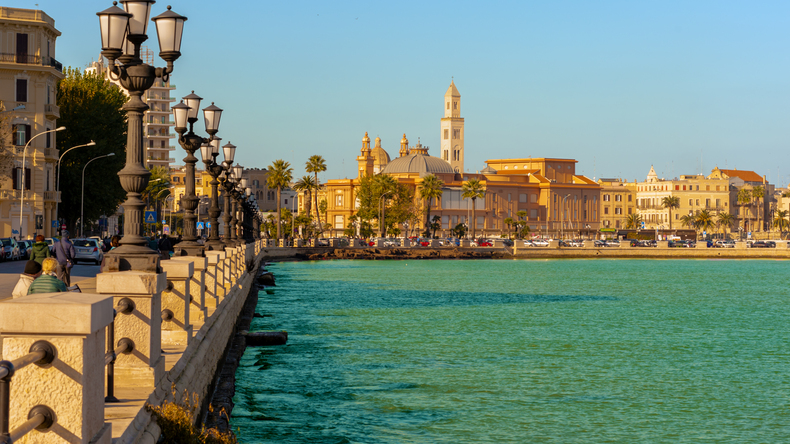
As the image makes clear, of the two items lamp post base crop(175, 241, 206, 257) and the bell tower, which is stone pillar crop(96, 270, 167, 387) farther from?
the bell tower

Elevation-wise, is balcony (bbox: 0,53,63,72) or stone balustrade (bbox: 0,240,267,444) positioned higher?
balcony (bbox: 0,53,63,72)

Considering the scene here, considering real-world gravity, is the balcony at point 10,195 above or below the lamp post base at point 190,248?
above

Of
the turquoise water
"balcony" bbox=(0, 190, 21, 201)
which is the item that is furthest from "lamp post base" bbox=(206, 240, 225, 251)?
"balcony" bbox=(0, 190, 21, 201)

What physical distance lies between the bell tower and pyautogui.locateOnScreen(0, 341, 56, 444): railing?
190647 mm

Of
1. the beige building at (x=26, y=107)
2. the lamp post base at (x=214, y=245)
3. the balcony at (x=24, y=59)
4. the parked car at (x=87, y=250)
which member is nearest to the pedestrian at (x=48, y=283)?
the lamp post base at (x=214, y=245)

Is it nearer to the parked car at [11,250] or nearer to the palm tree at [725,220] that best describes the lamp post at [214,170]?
the parked car at [11,250]

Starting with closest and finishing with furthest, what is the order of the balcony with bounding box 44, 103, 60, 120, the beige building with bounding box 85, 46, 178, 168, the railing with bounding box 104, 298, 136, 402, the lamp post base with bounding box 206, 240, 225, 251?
the railing with bounding box 104, 298, 136, 402, the lamp post base with bounding box 206, 240, 225, 251, the balcony with bounding box 44, 103, 60, 120, the beige building with bounding box 85, 46, 178, 168

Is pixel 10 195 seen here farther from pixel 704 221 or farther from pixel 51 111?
pixel 704 221

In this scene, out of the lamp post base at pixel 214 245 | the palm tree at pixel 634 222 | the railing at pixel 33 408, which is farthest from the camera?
the palm tree at pixel 634 222

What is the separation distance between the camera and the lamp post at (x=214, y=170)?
24.7 meters

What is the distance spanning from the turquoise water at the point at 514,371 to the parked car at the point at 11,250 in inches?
497

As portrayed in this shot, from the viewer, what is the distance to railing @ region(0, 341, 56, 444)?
4.69 metres

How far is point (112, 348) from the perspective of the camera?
7840mm

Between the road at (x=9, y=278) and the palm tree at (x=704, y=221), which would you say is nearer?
the road at (x=9, y=278)
